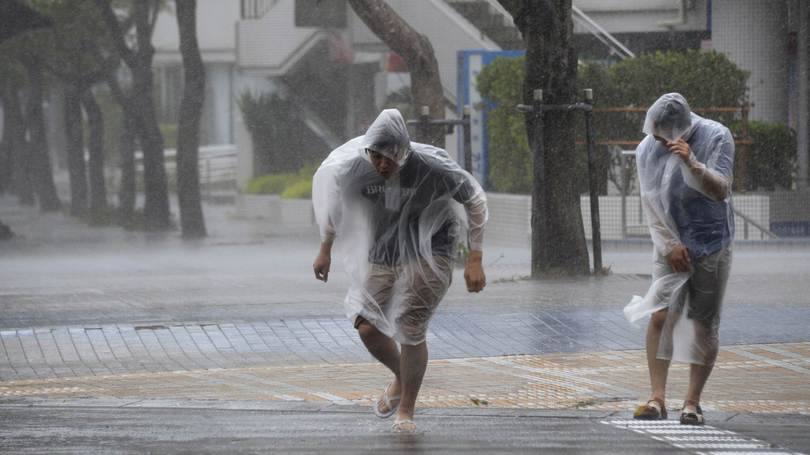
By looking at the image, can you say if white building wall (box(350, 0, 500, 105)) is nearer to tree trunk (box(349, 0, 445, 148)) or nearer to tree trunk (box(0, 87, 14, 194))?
tree trunk (box(349, 0, 445, 148))

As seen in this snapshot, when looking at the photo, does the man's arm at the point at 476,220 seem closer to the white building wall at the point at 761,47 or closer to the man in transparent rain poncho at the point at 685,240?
the man in transparent rain poncho at the point at 685,240

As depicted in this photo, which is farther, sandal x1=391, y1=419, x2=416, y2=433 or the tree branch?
the tree branch

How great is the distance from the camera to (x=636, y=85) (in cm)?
2139

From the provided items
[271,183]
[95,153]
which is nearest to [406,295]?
[271,183]

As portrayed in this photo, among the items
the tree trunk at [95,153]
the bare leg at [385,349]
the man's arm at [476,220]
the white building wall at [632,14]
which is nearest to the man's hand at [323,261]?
the bare leg at [385,349]

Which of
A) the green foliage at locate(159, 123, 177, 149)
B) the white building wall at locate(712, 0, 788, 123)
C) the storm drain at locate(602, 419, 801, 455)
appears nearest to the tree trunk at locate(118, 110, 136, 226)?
the white building wall at locate(712, 0, 788, 123)

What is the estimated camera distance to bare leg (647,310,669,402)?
7.62m

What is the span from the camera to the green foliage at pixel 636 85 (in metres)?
21.2

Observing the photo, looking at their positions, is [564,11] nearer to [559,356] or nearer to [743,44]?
[559,356]

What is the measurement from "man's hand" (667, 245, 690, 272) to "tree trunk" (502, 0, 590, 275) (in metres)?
6.98

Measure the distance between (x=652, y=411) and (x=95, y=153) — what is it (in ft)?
94.9

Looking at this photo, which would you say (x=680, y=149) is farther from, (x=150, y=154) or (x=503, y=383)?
(x=150, y=154)

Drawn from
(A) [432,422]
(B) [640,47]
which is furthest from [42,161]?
(A) [432,422]

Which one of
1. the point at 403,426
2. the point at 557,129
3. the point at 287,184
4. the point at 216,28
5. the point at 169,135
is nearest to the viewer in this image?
the point at 403,426
